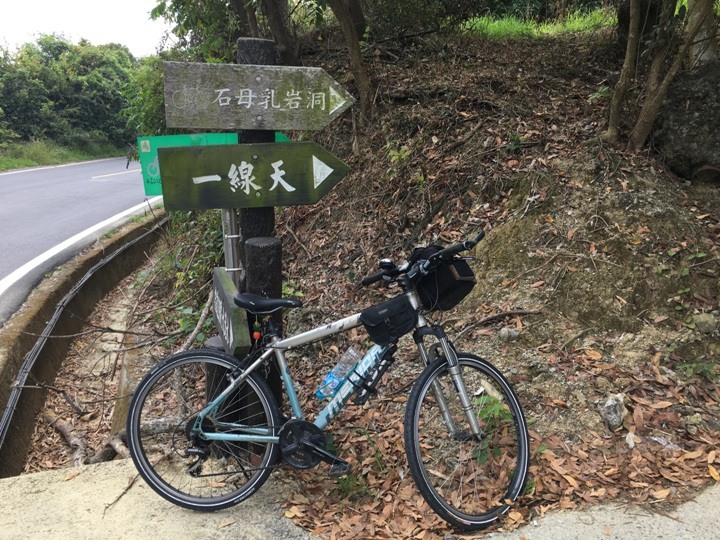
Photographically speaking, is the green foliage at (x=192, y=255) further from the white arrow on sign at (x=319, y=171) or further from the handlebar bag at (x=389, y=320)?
the handlebar bag at (x=389, y=320)

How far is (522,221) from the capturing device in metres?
4.70

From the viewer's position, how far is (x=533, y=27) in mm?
10062

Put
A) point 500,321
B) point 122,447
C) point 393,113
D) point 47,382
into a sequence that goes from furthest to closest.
Result: point 393,113
point 47,382
point 500,321
point 122,447

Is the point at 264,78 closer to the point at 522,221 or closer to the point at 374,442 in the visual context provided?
the point at 374,442

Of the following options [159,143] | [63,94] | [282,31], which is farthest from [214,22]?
[63,94]

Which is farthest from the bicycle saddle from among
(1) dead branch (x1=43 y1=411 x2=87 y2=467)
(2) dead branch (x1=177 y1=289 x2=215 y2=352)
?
(1) dead branch (x1=43 y1=411 x2=87 y2=467)

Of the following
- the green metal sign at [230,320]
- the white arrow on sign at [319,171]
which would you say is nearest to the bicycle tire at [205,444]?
the green metal sign at [230,320]

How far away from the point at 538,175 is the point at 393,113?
2.36 m

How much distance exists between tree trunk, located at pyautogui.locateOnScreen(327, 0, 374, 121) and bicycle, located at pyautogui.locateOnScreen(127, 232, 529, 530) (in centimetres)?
446

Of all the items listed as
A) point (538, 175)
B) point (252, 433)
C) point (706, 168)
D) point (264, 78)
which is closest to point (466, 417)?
point (252, 433)

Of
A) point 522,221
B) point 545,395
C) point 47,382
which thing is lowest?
point 47,382

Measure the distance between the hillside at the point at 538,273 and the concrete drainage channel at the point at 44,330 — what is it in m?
2.52

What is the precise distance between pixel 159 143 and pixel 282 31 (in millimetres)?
5225

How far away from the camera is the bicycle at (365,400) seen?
275 cm
